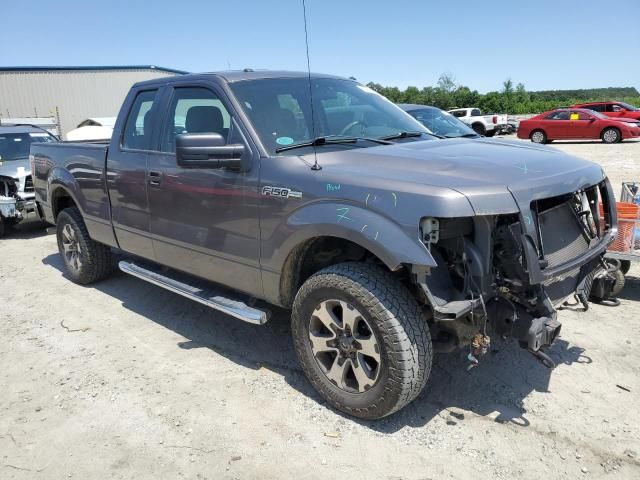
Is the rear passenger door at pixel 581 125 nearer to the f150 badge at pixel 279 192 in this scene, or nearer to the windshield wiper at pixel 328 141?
the windshield wiper at pixel 328 141

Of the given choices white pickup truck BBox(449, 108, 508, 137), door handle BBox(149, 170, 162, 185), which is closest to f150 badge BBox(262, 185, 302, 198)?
door handle BBox(149, 170, 162, 185)

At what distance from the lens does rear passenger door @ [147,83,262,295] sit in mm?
3473

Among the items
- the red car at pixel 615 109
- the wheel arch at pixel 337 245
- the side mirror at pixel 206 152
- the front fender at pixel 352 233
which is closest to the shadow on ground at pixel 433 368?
the wheel arch at pixel 337 245

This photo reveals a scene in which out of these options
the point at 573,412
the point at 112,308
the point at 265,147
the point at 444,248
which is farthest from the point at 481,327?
the point at 112,308

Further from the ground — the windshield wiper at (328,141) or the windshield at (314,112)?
the windshield at (314,112)

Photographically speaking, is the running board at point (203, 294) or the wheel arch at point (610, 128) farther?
the wheel arch at point (610, 128)

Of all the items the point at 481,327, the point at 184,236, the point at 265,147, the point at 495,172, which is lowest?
the point at 481,327

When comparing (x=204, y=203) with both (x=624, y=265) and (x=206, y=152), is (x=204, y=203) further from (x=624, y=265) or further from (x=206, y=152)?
(x=624, y=265)

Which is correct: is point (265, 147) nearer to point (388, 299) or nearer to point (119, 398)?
point (388, 299)

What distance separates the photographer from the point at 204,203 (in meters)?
3.71

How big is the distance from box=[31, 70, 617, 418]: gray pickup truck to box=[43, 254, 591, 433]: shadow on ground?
0.44 metres

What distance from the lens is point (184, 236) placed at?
3.97m

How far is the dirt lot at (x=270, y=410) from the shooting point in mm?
2773

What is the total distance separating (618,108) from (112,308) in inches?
980
